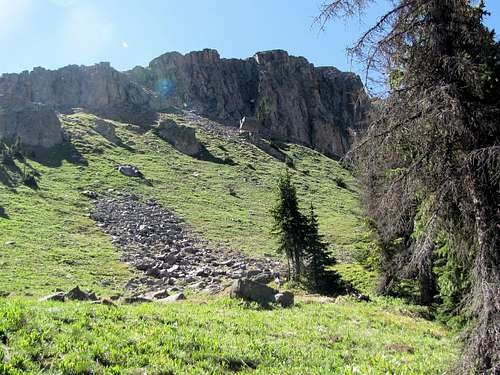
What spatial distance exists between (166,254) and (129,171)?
37629 mm

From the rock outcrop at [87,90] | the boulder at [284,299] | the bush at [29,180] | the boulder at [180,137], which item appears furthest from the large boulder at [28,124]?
the boulder at [284,299]

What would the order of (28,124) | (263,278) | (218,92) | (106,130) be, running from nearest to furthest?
1. (263,278)
2. (28,124)
3. (106,130)
4. (218,92)

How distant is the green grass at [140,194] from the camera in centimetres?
2784

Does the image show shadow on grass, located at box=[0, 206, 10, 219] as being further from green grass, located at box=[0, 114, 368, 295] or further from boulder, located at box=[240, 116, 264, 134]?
boulder, located at box=[240, 116, 264, 134]

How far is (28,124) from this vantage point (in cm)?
8175

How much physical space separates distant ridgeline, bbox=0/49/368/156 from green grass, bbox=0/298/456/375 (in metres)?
105

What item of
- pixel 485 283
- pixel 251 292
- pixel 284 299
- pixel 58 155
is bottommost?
pixel 284 299

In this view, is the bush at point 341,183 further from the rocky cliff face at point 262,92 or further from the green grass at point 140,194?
the rocky cliff face at point 262,92

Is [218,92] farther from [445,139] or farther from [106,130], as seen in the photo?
[445,139]

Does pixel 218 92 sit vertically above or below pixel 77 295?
above

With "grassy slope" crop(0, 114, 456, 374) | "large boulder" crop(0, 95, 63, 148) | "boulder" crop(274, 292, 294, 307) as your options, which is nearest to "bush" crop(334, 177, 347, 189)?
"grassy slope" crop(0, 114, 456, 374)

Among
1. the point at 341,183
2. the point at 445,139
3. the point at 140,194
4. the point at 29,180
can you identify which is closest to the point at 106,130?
the point at 29,180

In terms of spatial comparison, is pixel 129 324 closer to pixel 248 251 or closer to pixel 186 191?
pixel 248 251

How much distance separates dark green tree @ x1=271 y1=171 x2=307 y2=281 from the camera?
32906mm
